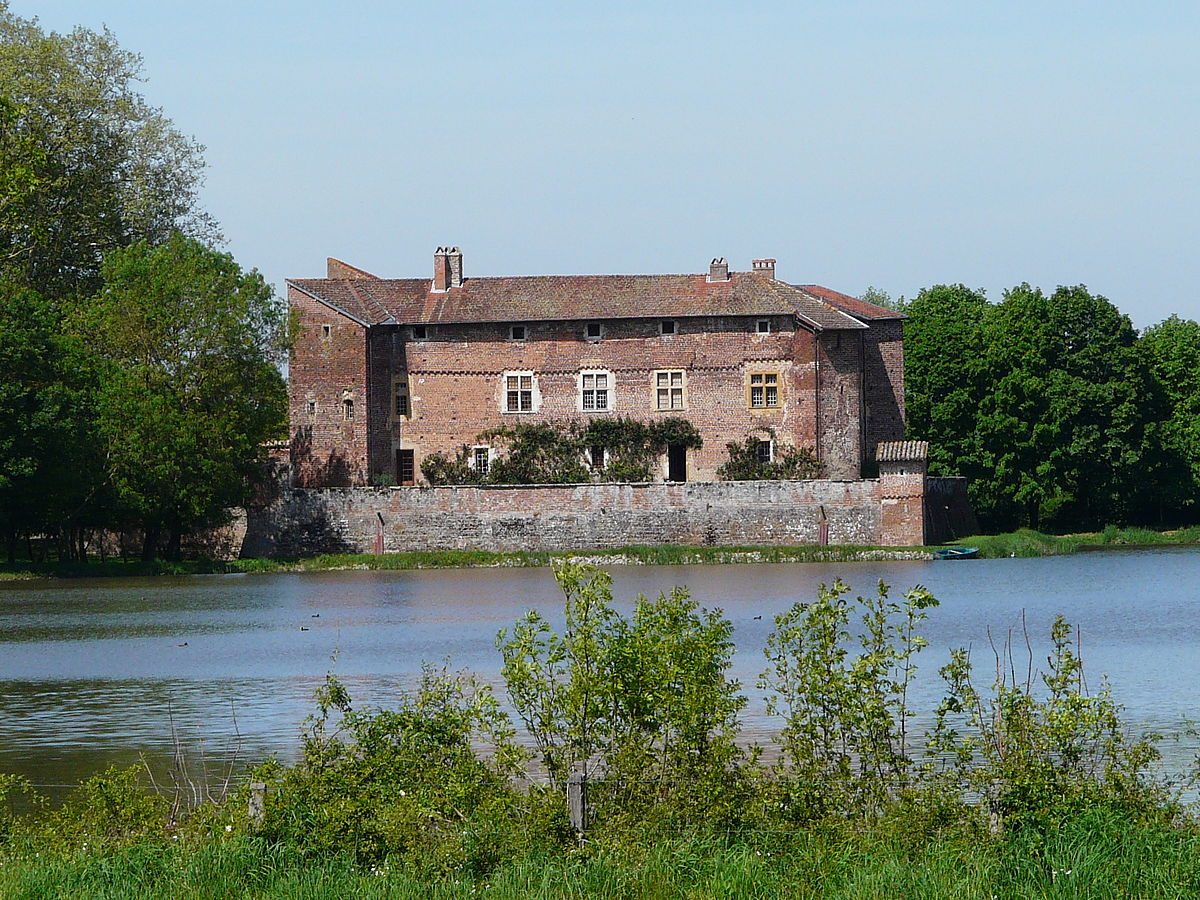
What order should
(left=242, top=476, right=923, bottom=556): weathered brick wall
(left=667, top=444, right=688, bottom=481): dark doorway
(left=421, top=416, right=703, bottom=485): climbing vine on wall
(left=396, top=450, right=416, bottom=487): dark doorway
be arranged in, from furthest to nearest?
(left=396, top=450, right=416, bottom=487): dark doorway → (left=667, top=444, right=688, bottom=481): dark doorway → (left=421, top=416, right=703, bottom=485): climbing vine on wall → (left=242, top=476, right=923, bottom=556): weathered brick wall

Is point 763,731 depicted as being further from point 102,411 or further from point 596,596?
point 102,411

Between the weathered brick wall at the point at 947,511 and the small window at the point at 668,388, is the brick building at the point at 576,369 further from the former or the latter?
the weathered brick wall at the point at 947,511

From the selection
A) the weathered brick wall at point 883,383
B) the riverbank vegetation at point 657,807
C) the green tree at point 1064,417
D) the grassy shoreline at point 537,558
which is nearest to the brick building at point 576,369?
the weathered brick wall at point 883,383

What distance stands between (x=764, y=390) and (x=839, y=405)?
2.20 m

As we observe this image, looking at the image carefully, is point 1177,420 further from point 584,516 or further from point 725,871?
point 725,871

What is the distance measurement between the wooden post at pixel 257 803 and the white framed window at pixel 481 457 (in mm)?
41194

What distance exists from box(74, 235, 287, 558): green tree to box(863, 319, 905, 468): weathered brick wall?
18.0 meters

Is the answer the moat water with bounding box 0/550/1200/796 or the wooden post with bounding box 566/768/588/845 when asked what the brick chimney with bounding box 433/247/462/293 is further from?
the wooden post with bounding box 566/768/588/845

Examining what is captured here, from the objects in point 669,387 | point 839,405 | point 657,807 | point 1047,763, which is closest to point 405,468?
point 669,387

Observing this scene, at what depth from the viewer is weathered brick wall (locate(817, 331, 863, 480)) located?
51.1 m

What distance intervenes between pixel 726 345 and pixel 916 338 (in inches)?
423

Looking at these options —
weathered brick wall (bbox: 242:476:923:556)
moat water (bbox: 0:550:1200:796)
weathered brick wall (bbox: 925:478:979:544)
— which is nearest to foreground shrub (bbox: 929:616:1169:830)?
moat water (bbox: 0:550:1200:796)

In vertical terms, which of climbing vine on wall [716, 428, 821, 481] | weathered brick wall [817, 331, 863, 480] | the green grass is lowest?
the green grass

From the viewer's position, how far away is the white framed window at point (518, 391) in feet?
171
